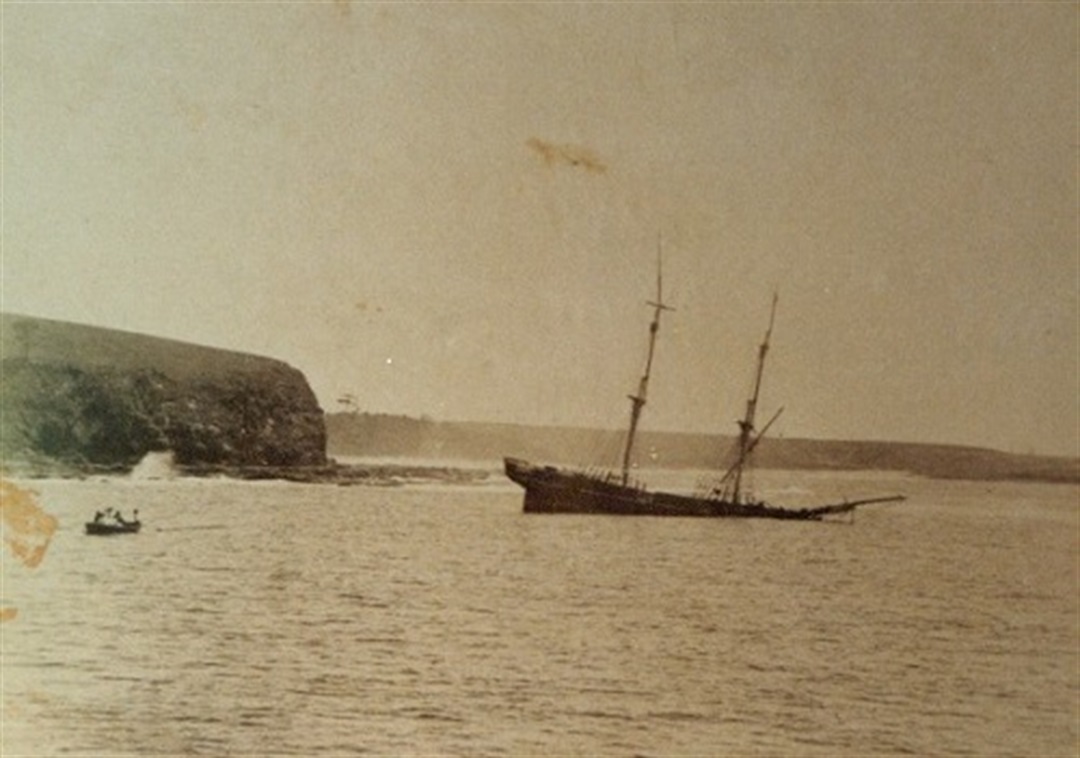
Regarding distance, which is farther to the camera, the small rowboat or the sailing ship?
the sailing ship

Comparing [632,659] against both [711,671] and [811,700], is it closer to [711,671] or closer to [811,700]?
[711,671]

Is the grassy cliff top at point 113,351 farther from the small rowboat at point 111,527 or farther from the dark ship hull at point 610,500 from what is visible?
the dark ship hull at point 610,500

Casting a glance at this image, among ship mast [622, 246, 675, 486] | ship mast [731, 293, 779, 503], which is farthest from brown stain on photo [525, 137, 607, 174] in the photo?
ship mast [731, 293, 779, 503]

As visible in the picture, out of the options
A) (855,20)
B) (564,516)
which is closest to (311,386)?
(564,516)

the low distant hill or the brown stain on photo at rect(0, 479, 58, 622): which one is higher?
the low distant hill

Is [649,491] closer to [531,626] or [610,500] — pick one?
[610,500]

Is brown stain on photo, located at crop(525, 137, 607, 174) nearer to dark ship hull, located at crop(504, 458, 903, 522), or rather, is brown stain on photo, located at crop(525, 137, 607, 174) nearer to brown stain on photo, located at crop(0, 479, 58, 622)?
dark ship hull, located at crop(504, 458, 903, 522)

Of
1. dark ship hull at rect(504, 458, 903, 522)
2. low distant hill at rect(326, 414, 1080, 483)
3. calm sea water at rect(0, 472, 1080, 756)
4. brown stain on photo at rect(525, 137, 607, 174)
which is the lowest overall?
calm sea water at rect(0, 472, 1080, 756)
